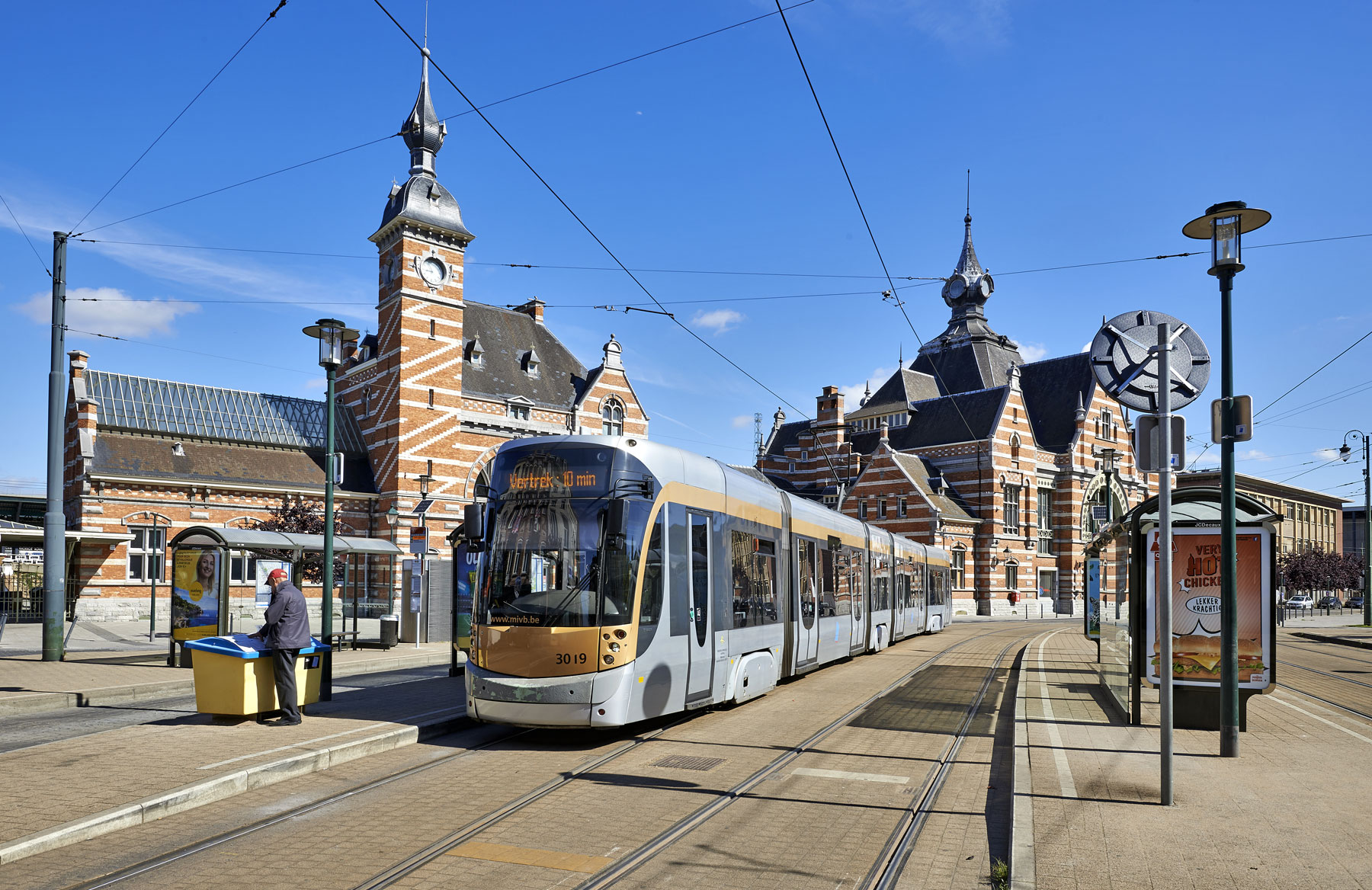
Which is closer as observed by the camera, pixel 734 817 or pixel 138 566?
pixel 734 817

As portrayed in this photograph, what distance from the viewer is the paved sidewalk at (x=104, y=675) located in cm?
1226

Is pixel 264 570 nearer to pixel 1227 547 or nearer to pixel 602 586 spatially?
pixel 602 586

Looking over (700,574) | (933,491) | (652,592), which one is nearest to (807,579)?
(700,574)

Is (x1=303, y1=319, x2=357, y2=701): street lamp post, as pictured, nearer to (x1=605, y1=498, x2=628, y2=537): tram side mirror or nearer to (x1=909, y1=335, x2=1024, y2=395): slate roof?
(x1=605, y1=498, x2=628, y2=537): tram side mirror

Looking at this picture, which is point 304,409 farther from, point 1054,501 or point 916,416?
point 1054,501

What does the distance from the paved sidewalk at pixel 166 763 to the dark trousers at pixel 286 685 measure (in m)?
0.24

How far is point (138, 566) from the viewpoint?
34250mm

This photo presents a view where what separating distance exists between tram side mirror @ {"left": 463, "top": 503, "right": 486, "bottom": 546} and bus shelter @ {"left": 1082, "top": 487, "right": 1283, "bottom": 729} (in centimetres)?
682

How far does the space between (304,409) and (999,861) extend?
136 feet

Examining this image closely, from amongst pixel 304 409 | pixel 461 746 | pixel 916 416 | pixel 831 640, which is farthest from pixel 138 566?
pixel 916 416

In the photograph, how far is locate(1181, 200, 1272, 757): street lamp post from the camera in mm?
8398

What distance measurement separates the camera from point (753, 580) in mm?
12312

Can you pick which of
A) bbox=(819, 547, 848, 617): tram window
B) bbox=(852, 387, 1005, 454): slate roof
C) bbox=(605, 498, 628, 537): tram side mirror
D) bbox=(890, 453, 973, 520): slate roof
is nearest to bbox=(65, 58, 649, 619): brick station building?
bbox=(890, 453, 973, 520): slate roof

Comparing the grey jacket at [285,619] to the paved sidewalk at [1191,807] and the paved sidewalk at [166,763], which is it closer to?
the paved sidewalk at [166,763]
